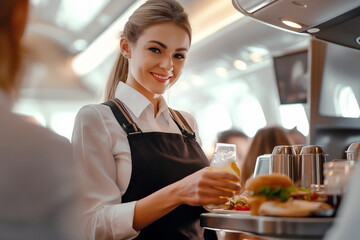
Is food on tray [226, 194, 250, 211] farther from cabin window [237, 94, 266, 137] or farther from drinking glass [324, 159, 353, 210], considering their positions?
cabin window [237, 94, 266, 137]

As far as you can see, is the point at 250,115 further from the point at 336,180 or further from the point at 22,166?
the point at 22,166

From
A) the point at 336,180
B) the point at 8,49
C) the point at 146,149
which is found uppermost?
the point at 8,49

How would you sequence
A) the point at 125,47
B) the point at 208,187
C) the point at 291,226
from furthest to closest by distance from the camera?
1. the point at 125,47
2. the point at 208,187
3. the point at 291,226

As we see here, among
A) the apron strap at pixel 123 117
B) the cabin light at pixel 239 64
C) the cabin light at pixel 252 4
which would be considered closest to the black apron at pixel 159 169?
the apron strap at pixel 123 117

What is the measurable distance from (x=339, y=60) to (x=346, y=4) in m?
0.65

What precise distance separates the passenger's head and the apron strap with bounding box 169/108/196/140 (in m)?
1.26

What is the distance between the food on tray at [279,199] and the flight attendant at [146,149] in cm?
20

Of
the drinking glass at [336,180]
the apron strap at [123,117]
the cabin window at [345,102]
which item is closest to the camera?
the drinking glass at [336,180]

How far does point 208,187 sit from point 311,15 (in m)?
0.80

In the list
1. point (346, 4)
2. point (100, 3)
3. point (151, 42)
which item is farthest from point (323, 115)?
point (100, 3)

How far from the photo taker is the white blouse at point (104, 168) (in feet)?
5.29

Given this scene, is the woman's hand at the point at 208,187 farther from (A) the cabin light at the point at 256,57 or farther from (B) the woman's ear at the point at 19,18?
(A) the cabin light at the point at 256,57

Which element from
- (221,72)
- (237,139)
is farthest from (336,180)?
(221,72)

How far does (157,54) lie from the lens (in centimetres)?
194
